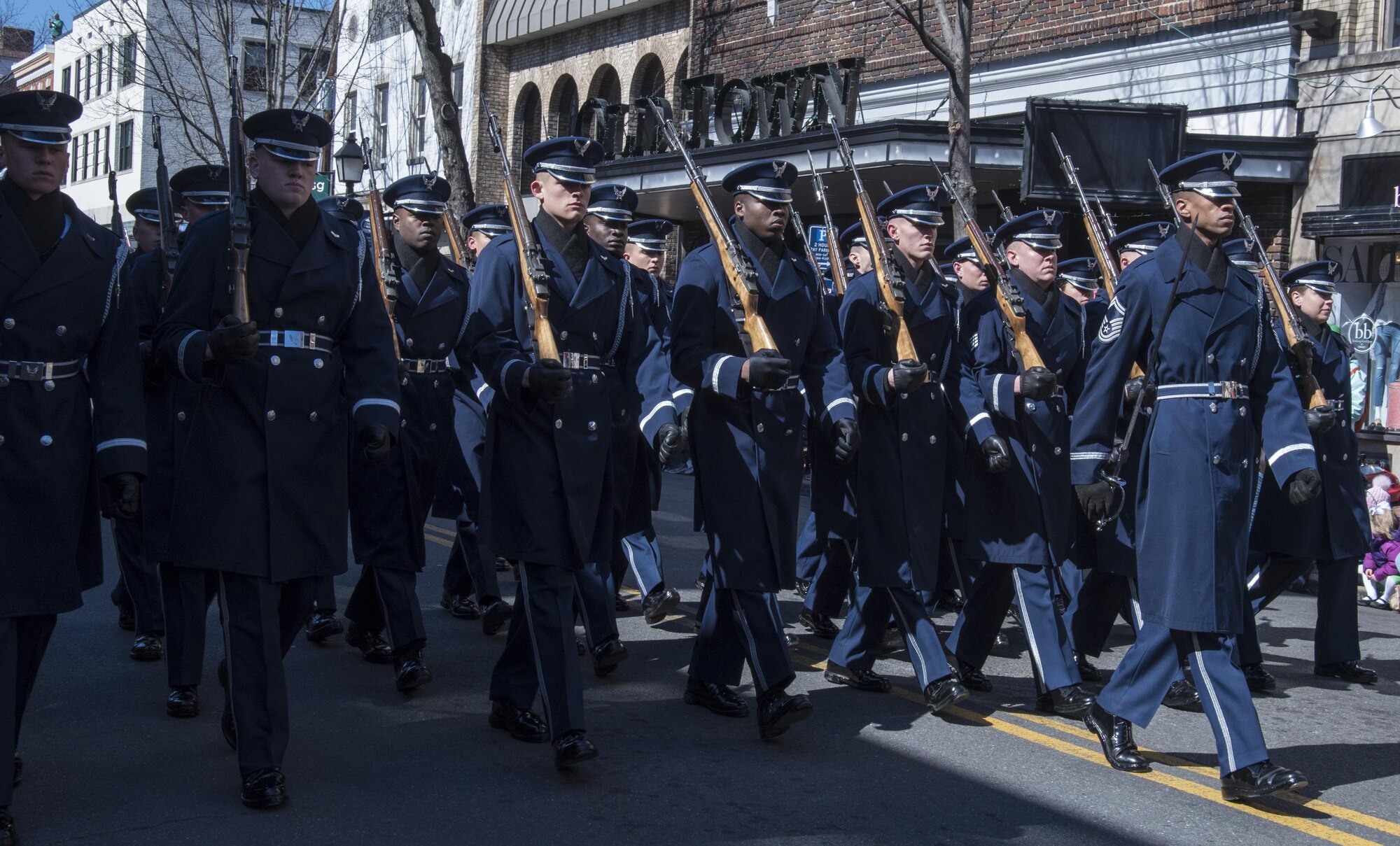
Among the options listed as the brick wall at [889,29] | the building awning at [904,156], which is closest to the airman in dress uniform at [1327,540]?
the building awning at [904,156]

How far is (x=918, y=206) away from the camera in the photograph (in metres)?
7.18

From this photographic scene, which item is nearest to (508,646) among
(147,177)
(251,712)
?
(251,712)

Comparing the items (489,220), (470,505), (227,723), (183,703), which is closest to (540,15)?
(489,220)

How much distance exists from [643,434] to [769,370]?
0.76m

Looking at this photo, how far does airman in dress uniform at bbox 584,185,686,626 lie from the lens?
6012 mm

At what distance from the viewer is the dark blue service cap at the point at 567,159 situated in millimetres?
5887

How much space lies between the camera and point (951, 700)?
20.9 feet

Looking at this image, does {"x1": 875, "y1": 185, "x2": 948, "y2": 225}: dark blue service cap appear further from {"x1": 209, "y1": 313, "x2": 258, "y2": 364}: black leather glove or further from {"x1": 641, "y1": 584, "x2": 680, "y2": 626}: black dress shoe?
{"x1": 209, "y1": 313, "x2": 258, "y2": 364}: black leather glove

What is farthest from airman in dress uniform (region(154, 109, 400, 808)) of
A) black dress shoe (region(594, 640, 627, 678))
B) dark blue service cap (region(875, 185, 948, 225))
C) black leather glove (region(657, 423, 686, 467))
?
dark blue service cap (region(875, 185, 948, 225))

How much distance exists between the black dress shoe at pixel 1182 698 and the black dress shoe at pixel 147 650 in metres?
4.75

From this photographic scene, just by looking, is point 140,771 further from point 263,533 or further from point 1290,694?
point 1290,694

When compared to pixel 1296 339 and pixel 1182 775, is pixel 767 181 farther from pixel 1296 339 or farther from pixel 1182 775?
pixel 1296 339

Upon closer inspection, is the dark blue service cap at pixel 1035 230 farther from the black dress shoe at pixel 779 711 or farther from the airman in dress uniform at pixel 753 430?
the black dress shoe at pixel 779 711

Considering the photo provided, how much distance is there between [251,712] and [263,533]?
588 millimetres
